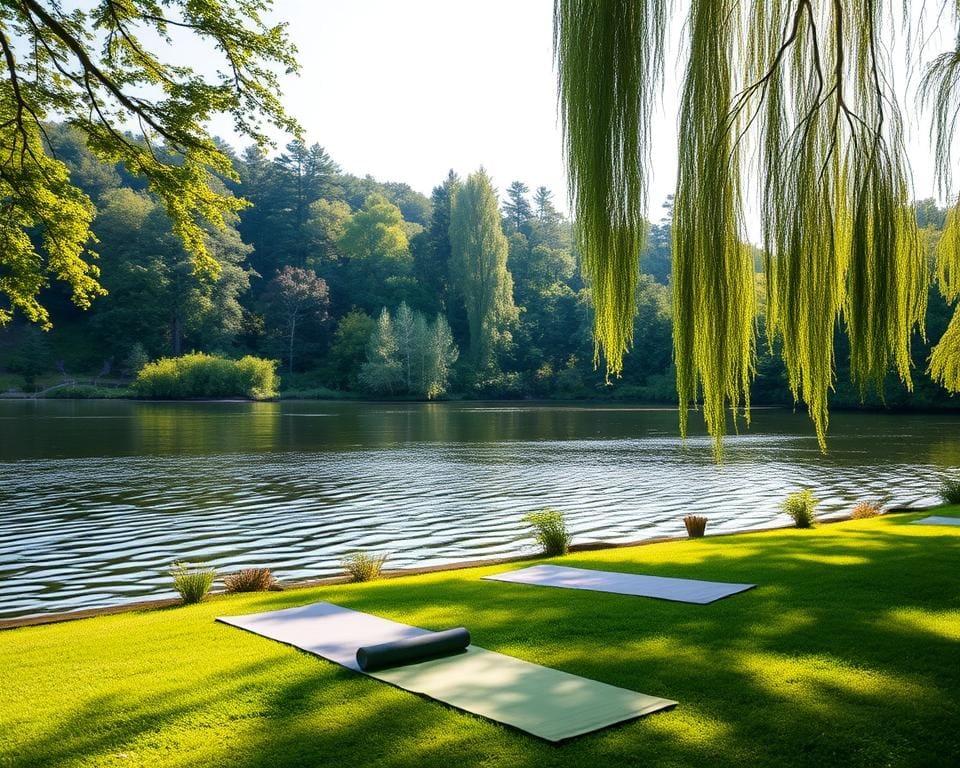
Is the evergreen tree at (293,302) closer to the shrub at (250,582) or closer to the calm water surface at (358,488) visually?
the calm water surface at (358,488)

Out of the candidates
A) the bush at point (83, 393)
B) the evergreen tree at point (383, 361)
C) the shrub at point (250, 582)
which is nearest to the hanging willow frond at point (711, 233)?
the shrub at point (250, 582)

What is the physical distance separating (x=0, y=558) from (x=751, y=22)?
10833 millimetres

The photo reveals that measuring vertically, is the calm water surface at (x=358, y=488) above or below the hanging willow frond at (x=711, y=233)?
below

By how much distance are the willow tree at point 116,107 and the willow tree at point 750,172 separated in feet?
26.4

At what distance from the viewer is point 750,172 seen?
→ 3.14 meters

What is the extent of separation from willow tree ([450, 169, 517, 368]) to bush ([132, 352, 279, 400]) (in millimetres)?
15834

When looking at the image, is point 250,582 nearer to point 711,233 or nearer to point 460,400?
point 711,233

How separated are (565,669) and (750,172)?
2.32 m

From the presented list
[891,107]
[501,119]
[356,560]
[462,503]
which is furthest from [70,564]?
[891,107]

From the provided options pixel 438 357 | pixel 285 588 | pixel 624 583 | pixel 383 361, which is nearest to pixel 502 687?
pixel 624 583

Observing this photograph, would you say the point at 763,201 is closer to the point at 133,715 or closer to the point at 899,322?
the point at 899,322

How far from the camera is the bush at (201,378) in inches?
2255

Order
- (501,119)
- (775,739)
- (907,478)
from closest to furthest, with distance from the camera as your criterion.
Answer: (775,739)
(501,119)
(907,478)

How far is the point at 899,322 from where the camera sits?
3176 mm
